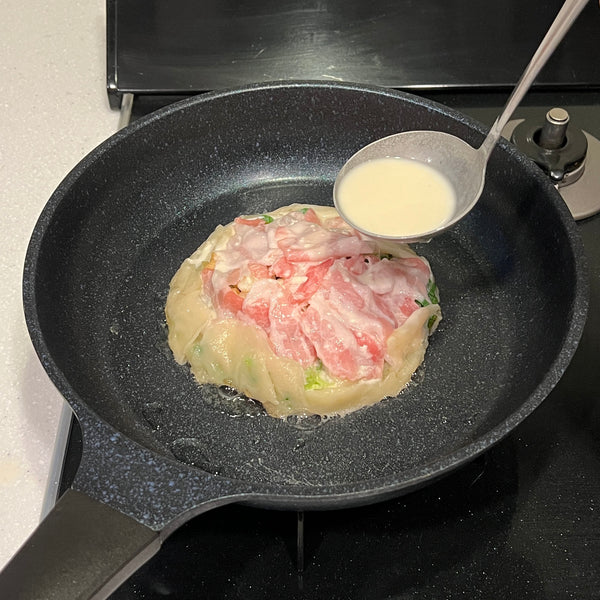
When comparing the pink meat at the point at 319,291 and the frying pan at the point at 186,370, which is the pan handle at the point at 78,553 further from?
the pink meat at the point at 319,291

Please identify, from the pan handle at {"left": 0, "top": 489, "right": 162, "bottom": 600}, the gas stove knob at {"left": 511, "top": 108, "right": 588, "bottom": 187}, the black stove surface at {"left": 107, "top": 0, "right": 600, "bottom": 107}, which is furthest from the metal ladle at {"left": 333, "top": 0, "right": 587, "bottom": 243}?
the pan handle at {"left": 0, "top": 489, "right": 162, "bottom": 600}

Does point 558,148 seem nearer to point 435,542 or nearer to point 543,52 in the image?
point 543,52

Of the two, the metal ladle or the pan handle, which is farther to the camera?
the metal ladle

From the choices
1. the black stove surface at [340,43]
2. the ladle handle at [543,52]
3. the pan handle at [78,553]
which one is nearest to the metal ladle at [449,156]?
the ladle handle at [543,52]

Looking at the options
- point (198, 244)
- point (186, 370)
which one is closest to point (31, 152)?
point (198, 244)

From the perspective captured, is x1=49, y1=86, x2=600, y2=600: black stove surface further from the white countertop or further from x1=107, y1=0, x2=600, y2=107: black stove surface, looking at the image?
x1=107, y1=0, x2=600, y2=107: black stove surface

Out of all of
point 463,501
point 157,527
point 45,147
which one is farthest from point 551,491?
point 45,147
